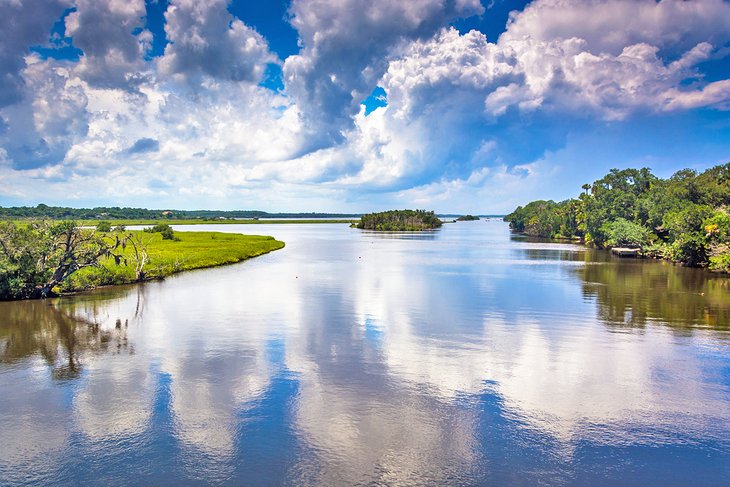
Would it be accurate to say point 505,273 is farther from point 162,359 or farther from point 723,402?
point 162,359

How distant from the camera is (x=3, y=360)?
2758cm

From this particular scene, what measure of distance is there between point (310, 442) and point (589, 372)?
15.4 meters

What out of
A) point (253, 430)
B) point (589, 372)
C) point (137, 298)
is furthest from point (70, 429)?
point (137, 298)

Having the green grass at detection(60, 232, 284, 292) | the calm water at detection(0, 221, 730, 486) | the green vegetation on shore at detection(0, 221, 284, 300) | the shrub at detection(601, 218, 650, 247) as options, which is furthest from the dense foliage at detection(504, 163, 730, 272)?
the green vegetation on shore at detection(0, 221, 284, 300)

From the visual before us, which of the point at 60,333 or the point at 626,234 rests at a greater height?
the point at 626,234

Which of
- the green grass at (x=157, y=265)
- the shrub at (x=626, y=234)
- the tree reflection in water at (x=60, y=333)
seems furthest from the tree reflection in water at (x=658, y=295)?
the green grass at (x=157, y=265)

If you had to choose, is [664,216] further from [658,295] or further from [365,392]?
[365,392]

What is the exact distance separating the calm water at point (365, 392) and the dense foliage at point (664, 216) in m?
35.3

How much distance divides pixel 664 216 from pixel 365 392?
88.8 m

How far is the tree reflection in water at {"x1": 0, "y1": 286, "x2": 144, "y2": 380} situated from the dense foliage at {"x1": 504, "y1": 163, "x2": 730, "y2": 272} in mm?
73376

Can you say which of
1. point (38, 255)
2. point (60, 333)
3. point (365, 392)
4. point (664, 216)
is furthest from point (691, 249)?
point (38, 255)

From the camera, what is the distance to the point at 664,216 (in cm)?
9150

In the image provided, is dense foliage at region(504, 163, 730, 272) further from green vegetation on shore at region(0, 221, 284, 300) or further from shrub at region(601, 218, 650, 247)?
green vegetation on shore at region(0, 221, 284, 300)

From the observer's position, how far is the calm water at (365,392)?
16750 mm
